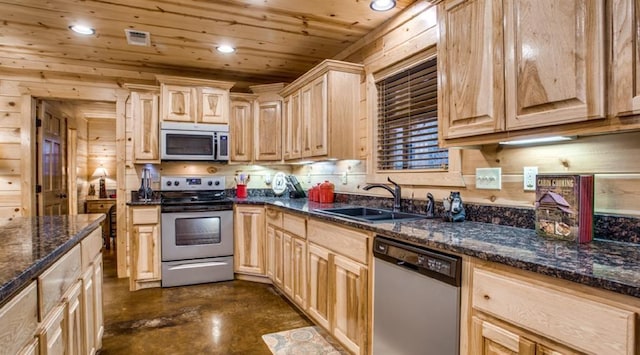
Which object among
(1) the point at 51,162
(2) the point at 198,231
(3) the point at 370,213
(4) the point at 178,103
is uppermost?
(4) the point at 178,103

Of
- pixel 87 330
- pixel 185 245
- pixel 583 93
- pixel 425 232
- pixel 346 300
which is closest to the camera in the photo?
pixel 583 93

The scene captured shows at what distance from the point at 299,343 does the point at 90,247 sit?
144cm

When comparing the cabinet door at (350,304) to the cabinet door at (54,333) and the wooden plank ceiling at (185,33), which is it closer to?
the cabinet door at (54,333)

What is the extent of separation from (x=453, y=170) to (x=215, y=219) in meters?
2.56

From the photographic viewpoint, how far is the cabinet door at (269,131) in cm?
411

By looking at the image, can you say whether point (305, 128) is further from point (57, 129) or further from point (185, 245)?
point (57, 129)

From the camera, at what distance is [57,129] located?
15.4 feet

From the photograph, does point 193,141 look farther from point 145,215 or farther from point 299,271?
point 299,271

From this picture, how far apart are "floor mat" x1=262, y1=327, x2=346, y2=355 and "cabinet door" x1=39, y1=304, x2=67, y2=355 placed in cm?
124

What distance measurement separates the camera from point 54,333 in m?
1.31

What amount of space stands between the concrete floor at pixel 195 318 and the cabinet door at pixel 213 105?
72.5 inches

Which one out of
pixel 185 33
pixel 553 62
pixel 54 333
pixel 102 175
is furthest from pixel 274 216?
pixel 102 175

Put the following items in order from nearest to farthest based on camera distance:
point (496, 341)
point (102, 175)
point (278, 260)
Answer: point (496, 341), point (278, 260), point (102, 175)

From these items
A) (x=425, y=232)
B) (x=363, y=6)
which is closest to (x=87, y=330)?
(x=425, y=232)
